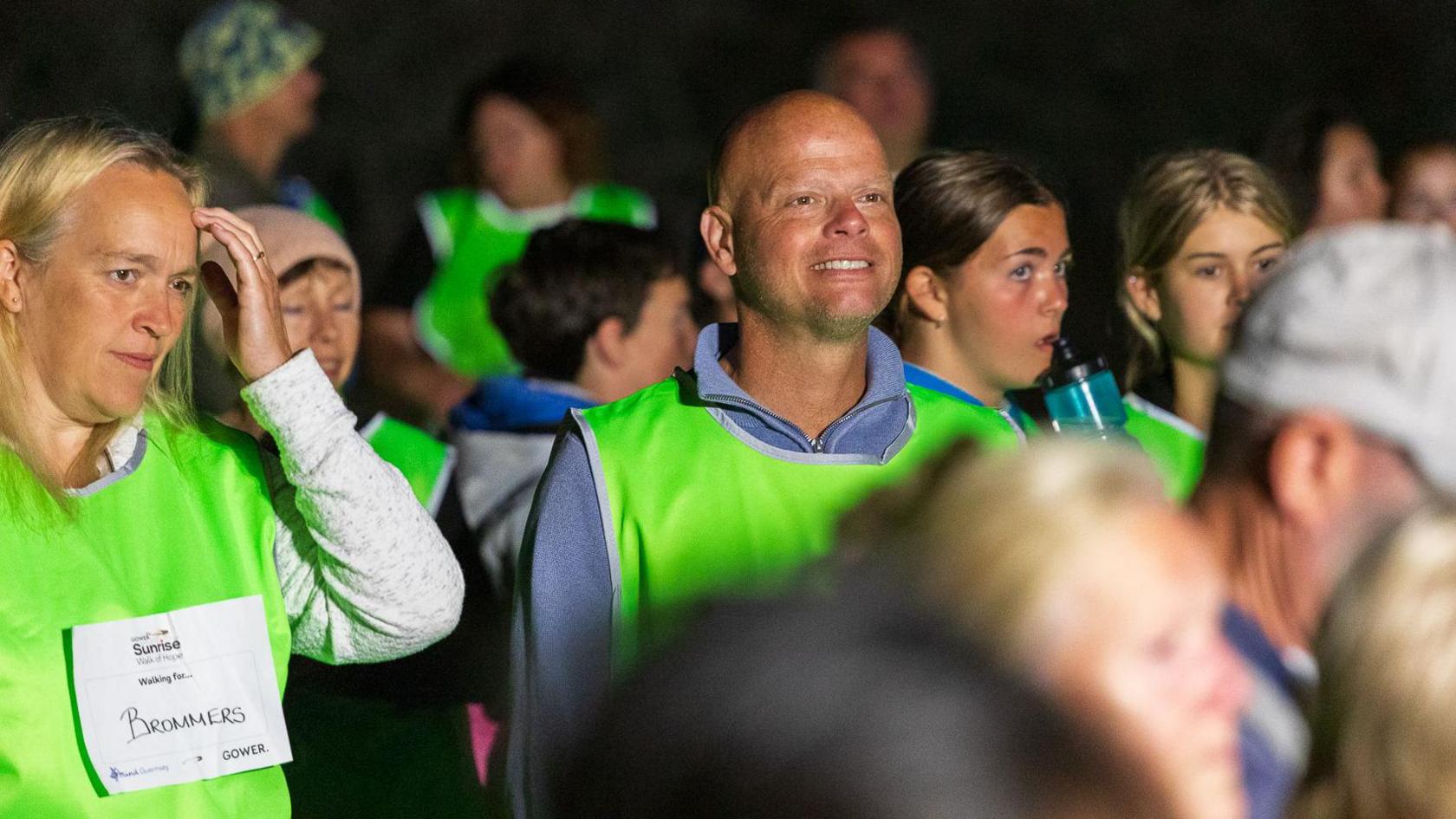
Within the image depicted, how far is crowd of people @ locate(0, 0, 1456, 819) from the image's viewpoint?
1405 millimetres

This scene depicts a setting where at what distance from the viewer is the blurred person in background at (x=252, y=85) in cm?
573

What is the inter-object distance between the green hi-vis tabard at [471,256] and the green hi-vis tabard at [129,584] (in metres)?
2.71

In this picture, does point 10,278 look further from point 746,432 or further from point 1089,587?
point 1089,587

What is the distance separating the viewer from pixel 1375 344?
1.93m

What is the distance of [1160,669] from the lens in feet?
5.08

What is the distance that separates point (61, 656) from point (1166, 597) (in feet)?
5.38

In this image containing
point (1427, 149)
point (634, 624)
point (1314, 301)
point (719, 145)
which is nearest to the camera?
point (1314, 301)

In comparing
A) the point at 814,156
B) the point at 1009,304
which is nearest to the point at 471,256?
the point at 1009,304

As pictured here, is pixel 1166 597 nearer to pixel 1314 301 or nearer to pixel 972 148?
pixel 1314 301

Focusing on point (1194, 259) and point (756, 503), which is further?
point (1194, 259)

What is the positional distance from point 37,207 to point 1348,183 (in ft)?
12.9

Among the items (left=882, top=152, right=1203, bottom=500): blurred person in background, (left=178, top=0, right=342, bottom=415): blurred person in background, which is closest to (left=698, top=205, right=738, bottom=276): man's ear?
(left=882, top=152, right=1203, bottom=500): blurred person in background

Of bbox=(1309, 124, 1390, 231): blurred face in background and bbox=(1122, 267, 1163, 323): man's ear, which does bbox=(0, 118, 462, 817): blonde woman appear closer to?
bbox=(1122, 267, 1163, 323): man's ear

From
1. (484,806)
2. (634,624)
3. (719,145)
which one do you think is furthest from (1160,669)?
(484,806)
